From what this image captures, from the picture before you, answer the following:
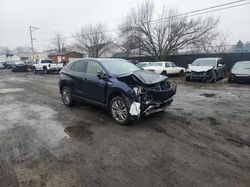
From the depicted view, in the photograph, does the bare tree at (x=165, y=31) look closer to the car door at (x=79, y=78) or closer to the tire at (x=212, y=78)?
the tire at (x=212, y=78)

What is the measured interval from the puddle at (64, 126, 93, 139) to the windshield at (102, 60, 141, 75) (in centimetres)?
175

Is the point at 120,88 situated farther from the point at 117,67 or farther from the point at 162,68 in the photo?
the point at 162,68

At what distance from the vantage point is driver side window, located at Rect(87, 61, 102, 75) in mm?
6373

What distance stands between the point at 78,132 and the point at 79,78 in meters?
2.27

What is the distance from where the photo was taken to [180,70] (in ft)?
65.4

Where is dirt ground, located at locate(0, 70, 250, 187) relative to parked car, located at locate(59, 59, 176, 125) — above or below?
below

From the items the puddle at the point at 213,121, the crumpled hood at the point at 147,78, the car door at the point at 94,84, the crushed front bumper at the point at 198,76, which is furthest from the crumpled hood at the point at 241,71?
the car door at the point at 94,84

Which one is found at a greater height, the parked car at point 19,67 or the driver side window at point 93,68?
the driver side window at point 93,68

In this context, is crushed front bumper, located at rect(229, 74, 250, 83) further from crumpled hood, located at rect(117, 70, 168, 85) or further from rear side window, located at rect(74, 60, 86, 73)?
rear side window, located at rect(74, 60, 86, 73)

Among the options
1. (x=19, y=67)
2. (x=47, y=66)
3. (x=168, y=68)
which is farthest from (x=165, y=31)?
(x=19, y=67)

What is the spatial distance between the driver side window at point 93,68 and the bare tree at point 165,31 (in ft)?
60.3

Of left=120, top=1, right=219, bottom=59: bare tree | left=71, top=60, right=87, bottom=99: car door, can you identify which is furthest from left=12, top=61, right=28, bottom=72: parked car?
left=71, top=60, right=87, bottom=99: car door

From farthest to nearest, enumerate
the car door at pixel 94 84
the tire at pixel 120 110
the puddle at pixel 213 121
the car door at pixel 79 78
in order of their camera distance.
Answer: the car door at pixel 79 78 → the car door at pixel 94 84 → the puddle at pixel 213 121 → the tire at pixel 120 110

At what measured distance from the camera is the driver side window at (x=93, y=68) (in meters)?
6.37
